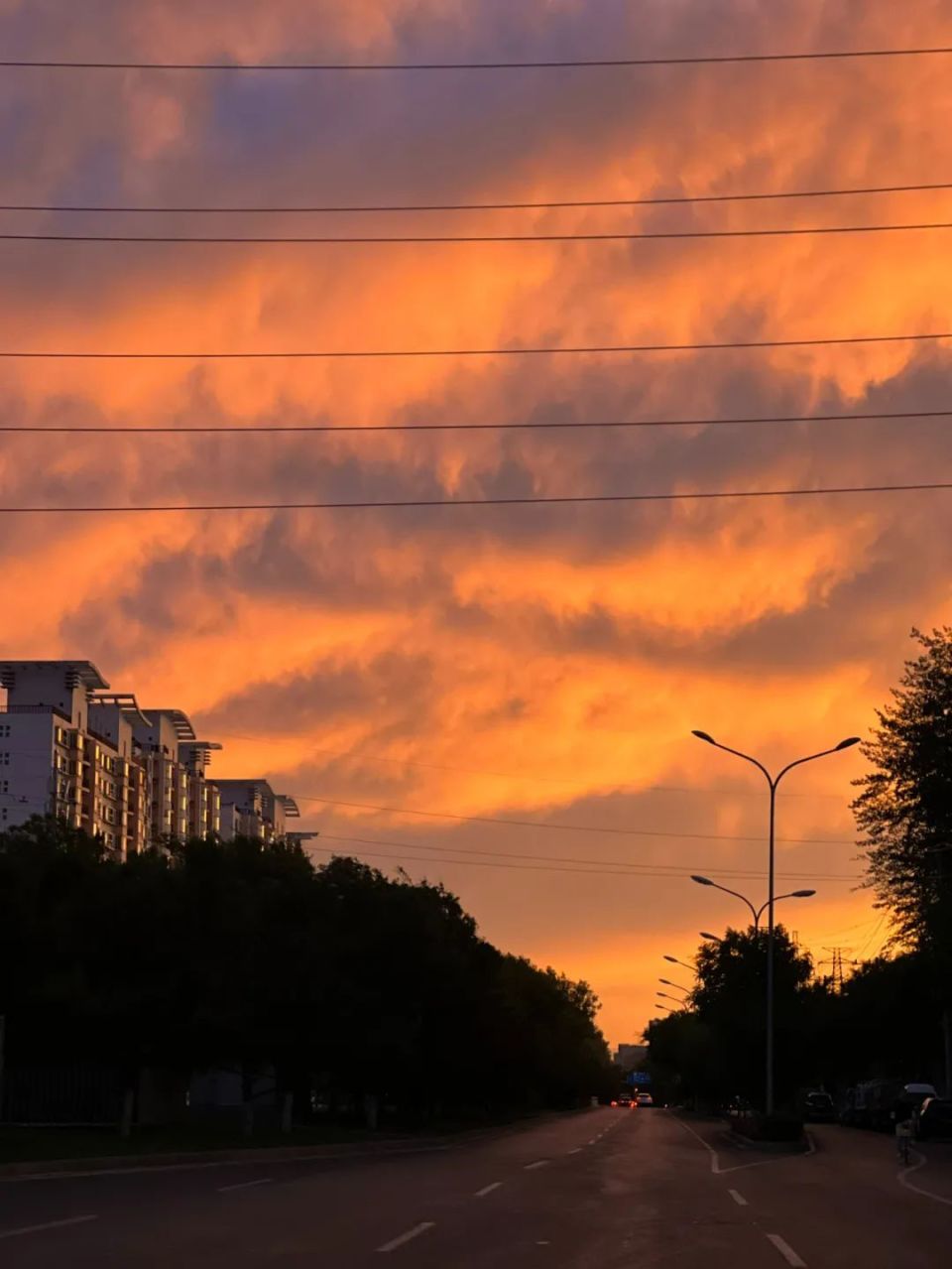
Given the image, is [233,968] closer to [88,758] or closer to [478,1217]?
[478,1217]

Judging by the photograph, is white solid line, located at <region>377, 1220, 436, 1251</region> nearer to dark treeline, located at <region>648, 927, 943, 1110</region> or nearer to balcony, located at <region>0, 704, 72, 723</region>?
dark treeline, located at <region>648, 927, 943, 1110</region>

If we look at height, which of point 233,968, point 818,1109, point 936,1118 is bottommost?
point 818,1109

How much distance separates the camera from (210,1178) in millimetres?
27922

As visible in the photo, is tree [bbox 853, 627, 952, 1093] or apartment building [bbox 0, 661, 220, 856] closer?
tree [bbox 853, 627, 952, 1093]

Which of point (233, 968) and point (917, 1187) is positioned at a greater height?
point (233, 968)

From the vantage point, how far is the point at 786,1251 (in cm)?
1605

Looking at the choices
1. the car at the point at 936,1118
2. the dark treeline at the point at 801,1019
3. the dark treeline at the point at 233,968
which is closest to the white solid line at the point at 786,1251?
the dark treeline at the point at 233,968

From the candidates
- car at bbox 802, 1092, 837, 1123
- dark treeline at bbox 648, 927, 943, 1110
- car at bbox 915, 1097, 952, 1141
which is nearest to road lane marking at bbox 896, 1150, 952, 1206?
car at bbox 915, 1097, 952, 1141

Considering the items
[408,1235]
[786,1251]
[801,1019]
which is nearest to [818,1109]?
[801,1019]

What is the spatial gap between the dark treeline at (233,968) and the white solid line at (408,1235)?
25574 mm

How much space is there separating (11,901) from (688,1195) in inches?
1128

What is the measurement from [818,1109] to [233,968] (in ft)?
190

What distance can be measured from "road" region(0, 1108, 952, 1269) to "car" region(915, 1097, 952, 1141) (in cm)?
2562

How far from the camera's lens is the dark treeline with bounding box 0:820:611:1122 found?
44031 millimetres
